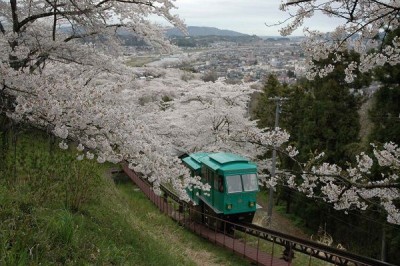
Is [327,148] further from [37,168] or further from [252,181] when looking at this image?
[37,168]

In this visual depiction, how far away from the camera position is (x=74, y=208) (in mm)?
7387

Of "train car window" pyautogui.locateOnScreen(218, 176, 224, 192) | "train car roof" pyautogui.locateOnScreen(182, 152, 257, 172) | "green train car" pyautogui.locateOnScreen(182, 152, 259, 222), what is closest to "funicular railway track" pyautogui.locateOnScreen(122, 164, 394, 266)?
"green train car" pyautogui.locateOnScreen(182, 152, 259, 222)

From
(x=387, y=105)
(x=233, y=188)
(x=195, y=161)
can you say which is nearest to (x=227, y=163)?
(x=233, y=188)

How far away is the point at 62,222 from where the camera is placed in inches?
199

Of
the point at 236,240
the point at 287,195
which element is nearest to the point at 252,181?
the point at 236,240

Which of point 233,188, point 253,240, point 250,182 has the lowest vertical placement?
point 253,240

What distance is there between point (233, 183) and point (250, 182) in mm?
657

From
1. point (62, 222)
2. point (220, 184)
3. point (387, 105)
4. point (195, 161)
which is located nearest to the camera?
point (62, 222)

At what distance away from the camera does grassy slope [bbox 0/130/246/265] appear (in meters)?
4.46

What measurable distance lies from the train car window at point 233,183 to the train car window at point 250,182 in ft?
0.70

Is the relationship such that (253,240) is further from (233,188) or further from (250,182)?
(250,182)

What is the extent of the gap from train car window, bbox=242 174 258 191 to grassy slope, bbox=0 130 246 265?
8.50 feet

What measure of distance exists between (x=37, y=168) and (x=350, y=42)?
612 cm

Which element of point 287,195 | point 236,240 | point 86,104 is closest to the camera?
point 86,104
